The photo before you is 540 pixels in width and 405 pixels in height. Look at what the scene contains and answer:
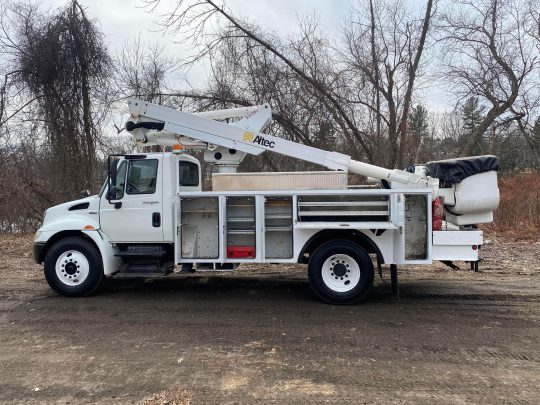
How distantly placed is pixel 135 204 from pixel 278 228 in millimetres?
2391

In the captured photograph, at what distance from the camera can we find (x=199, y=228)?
7438mm

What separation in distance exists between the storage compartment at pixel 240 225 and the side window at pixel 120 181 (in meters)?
1.81

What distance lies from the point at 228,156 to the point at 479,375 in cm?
507

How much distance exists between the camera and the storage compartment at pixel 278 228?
7.14 metres

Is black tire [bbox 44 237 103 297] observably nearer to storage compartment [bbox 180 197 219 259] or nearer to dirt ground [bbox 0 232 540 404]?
dirt ground [bbox 0 232 540 404]

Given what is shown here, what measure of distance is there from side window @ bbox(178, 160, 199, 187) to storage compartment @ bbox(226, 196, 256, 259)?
1049mm

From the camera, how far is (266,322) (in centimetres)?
630

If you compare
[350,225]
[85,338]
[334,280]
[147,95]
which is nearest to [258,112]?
[350,225]

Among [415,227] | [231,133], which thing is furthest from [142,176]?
[415,227]

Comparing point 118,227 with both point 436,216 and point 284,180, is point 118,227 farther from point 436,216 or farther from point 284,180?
point 436,216

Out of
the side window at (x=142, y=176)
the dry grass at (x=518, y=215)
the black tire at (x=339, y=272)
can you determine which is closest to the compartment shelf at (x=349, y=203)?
the black tire at (x=339, y=272)

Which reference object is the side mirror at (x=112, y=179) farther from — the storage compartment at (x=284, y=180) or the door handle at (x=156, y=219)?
the storage compartment at (x=284, y=180)

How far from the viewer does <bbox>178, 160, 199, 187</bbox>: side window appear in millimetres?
7801

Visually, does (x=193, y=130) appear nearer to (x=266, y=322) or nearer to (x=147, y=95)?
(x=266, y=322)
